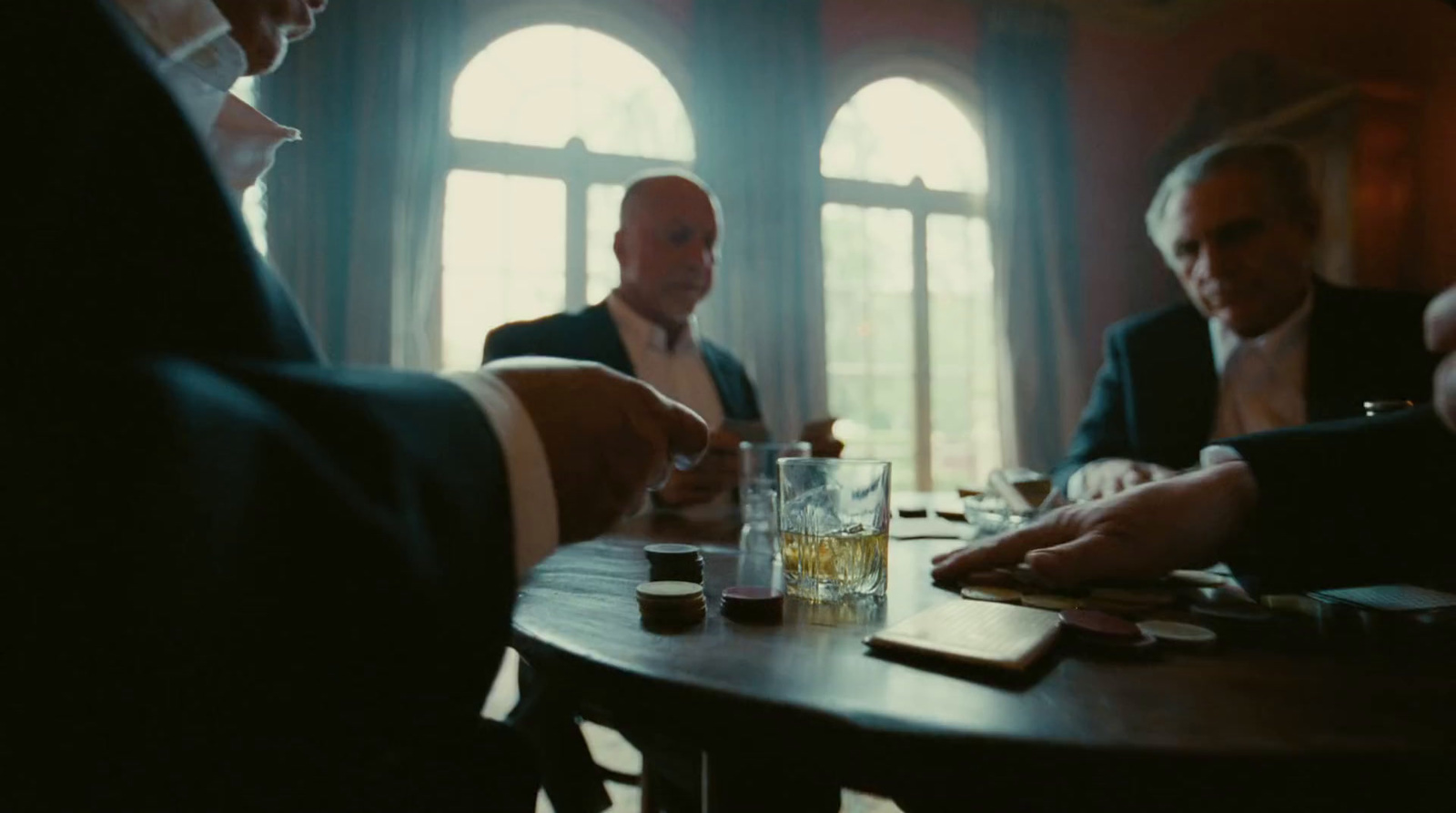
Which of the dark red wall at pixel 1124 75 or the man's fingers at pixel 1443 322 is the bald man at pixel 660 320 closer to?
the man's fingers at pixel 1443 322

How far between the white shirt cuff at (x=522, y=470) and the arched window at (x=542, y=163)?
343 centimetres

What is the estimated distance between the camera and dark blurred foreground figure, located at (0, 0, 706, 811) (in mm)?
316

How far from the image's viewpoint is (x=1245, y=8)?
4.76 metres

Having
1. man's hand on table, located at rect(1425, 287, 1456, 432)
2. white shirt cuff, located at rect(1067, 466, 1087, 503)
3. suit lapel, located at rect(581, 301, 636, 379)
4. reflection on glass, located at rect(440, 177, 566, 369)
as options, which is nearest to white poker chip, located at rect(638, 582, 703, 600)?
man's hand on table, located at rect(1425, 287, 1456, 432)

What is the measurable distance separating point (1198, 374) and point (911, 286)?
268 cm

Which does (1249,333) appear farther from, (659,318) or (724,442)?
(659,318)

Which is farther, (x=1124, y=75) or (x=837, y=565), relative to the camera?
(x=1124, y=75)

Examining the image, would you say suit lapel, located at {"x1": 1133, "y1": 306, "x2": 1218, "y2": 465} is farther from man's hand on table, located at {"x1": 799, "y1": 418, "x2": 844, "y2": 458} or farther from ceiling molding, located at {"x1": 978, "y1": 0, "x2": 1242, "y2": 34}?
ceiling molding, located at {"x1": 978, "y1": 0, "x2": 1242, "y2": 34}

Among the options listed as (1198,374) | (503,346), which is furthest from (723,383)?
(1198,374)

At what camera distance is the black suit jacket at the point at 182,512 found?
0.32 meters

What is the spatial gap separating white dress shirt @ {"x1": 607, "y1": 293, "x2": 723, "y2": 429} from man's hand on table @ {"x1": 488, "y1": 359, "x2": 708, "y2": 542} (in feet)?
6.53

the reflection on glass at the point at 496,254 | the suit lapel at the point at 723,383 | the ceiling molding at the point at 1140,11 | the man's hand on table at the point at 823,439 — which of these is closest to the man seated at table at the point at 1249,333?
the man's hand on table at the point at 823,439

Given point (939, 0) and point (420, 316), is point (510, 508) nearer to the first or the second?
point (420, 316)

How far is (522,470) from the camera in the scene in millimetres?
502
